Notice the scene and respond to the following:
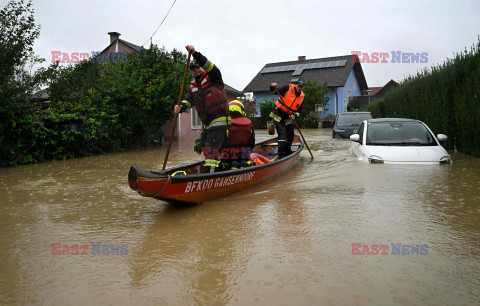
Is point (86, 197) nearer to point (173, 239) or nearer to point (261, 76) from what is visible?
point (173, 239)

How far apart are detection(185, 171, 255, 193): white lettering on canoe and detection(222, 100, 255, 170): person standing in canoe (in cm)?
63

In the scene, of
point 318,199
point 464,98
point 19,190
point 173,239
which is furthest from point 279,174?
point 464,98

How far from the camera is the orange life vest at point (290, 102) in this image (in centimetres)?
955

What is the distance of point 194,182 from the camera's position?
518 cm

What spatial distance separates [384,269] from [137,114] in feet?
42.2

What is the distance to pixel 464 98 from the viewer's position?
1042 centimetres

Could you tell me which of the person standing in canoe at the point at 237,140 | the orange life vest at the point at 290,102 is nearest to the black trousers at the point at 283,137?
the orange life vest at the point at 290,102

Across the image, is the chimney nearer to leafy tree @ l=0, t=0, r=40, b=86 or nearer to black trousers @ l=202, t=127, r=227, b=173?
leafy tree @ l=0, t=0, r=40, b=86

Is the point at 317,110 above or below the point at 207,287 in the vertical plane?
above

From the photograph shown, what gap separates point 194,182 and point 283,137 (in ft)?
15.9

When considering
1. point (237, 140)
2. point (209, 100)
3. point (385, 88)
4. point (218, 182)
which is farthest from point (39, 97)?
point (385, 88)

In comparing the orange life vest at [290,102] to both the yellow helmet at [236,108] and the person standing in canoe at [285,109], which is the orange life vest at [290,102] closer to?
the person standing in canoe at [285,109]

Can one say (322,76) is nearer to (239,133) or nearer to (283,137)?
(283,137)

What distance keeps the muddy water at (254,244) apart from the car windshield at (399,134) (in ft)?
4.67
